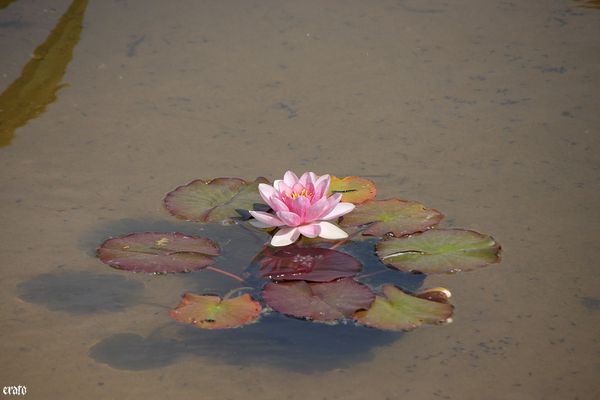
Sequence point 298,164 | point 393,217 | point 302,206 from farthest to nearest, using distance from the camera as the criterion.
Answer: point 298,164 < point 393,217 < point 302,206

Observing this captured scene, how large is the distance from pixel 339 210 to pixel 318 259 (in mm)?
150

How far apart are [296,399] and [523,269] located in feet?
2.70

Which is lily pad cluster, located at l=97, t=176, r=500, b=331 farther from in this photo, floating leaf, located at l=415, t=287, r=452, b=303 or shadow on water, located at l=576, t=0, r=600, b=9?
shadow on water, located at l=576, t=0, r=600, b=9

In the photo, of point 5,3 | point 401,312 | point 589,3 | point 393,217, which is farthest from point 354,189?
point 5,3

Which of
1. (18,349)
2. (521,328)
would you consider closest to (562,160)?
(521,328)

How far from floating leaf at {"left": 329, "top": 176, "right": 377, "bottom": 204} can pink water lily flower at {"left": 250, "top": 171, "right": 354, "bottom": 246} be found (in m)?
0.13

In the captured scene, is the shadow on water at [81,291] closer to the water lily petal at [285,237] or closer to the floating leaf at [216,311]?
the floating leaf at [216,311]

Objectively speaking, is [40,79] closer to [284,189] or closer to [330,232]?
[284,189]

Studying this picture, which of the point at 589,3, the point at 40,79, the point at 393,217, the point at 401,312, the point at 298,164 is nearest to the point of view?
the point at 401,312

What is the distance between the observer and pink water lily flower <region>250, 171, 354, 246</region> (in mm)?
2141

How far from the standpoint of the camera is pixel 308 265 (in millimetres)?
2137

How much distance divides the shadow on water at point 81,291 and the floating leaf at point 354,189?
646 mm

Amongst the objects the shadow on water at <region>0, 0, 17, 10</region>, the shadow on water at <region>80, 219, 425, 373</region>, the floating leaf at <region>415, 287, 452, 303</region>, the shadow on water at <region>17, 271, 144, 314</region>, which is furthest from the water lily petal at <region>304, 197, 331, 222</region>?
the shadow on water at <region>0, 0, 17, 10</region>

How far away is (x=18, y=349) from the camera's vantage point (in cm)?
203
